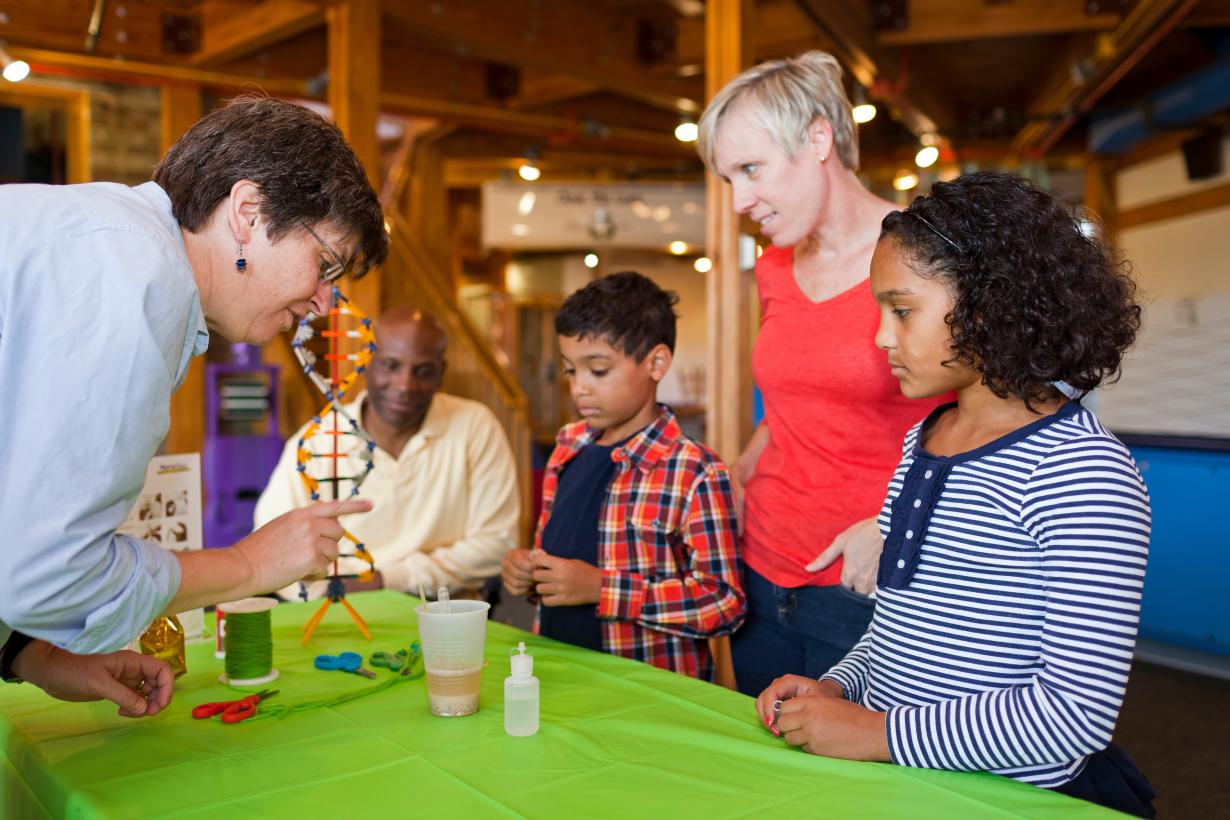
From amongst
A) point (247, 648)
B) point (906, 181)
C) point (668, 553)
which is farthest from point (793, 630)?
point (906, 181)

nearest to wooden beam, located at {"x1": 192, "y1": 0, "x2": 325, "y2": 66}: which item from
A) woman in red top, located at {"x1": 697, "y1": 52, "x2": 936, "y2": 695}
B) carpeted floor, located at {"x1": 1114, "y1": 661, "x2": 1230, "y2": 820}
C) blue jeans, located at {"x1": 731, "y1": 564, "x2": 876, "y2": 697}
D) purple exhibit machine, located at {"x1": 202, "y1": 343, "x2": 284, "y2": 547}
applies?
purple exhibit machine, located at {"x1": 202, "y1": 343, "x2": 284, "y2": 547}

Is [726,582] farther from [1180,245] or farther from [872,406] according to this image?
[1180,245]

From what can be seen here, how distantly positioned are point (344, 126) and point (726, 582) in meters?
3.15

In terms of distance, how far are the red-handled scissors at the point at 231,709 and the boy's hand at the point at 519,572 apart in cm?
53

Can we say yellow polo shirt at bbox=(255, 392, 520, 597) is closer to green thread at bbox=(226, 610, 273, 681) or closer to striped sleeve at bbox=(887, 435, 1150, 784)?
green thread at bbox=(226, 610, 273, 681)

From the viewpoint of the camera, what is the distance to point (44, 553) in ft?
3.26

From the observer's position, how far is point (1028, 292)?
1222 mm

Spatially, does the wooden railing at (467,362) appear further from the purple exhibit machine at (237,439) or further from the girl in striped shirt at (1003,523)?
the girl in striped shirt at (1003,523)

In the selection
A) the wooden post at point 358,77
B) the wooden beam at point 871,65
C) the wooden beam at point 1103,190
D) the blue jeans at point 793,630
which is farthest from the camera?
the wooden beam at point 1103,190

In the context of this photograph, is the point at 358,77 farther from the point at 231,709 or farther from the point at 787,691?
the point at 787,691

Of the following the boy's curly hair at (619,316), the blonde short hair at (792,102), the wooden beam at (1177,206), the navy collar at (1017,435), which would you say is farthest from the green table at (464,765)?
the wooden beam at (1177,206)

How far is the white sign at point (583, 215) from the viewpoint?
8.61 m

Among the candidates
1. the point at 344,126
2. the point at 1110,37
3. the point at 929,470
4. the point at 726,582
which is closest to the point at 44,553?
the point at 929,470

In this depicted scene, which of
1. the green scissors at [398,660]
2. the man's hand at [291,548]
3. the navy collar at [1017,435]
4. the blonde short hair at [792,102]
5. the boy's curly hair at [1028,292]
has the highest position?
the blonde short hair at [792,102]
